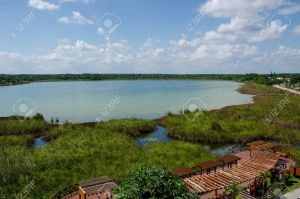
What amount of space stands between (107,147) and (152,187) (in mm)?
18201

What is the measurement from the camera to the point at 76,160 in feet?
77.5

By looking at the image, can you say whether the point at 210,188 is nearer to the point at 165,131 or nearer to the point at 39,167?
the point at 39,167

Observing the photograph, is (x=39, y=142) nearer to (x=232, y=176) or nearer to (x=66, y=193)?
(x=66, y=193)

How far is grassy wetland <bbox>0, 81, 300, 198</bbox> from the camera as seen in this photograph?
65.2 ft

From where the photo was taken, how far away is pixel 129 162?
2288 cm

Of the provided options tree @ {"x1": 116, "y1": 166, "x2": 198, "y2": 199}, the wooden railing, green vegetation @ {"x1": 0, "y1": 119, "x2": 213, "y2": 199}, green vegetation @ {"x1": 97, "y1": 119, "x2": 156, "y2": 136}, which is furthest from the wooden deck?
green vegetation @ {"x1": 97, "y1": 119, "x2": 156, "y2": 136}

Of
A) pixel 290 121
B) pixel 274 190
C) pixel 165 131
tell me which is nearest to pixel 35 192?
pixel 274 190

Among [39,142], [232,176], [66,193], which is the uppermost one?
[232,176]

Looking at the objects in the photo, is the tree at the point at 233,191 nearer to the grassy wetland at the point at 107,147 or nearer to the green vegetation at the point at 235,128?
the grassy wetland at the point at 107,147

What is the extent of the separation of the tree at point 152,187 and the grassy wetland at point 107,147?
8867 mm

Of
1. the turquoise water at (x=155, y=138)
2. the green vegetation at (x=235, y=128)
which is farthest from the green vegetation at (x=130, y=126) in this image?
the green vegetation at (x=235, y=128)

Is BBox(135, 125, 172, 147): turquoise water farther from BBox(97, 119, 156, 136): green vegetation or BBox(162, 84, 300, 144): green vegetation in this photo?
BBox(97, 119, 156, 136): green vegetation

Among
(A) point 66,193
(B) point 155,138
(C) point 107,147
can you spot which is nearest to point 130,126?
(B) point 155,138

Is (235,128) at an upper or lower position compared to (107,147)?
upper
